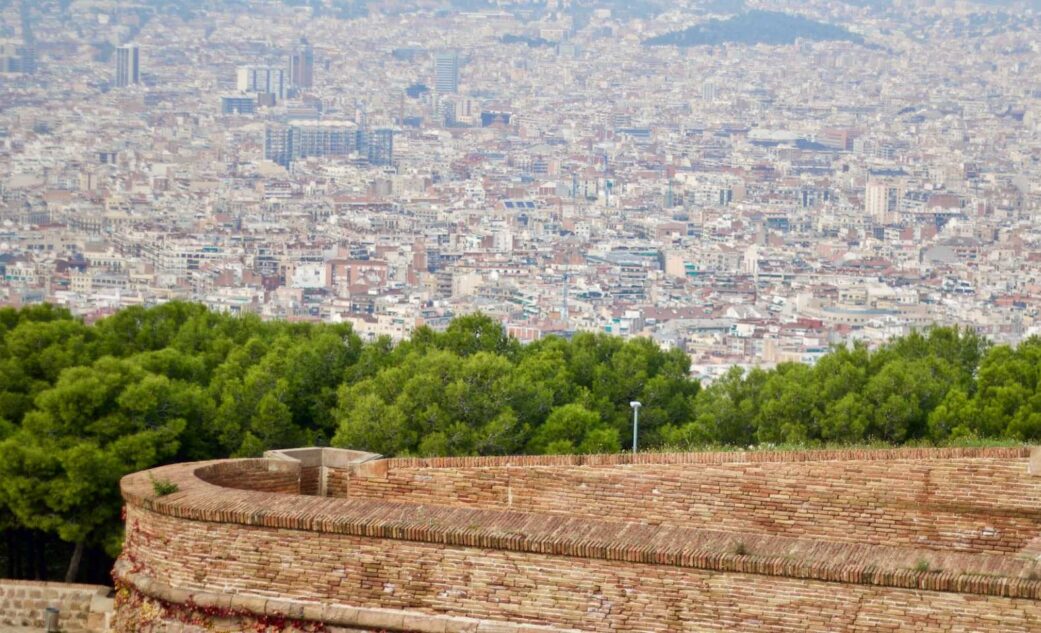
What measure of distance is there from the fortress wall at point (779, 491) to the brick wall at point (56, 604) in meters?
1.84

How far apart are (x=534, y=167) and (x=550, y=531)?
11244 cm

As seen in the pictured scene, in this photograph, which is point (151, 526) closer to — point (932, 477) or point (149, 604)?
point (149, 604)

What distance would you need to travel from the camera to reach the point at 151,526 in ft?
16.1

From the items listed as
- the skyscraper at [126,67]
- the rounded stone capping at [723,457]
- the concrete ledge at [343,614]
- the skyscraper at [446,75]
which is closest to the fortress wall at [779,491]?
the rounded stone capping at [723,457]

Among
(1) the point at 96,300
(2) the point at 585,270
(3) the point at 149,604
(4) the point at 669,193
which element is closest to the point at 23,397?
(3) the point at 149,604

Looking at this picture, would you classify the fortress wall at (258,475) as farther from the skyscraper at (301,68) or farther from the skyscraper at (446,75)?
the skyscraper at (446,75)

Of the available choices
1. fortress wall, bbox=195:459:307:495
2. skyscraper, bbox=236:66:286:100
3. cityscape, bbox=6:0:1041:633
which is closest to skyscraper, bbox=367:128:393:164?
cityscape, bbox=6:0:1041:633

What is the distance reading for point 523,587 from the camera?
4.47m

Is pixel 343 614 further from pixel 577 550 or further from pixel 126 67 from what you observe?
pixel 126 67

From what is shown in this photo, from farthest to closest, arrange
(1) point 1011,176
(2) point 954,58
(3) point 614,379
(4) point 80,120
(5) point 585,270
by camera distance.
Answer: (2) point 954,58
(4) point 80,120
(1) point 1011,176
(5) point 585,270
(3) point 614,379

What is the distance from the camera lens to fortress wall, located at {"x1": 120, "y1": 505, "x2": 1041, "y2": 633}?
4.11 m

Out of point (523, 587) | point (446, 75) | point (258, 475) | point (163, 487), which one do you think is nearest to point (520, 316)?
point (446, 75)

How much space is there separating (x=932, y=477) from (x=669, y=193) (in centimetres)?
10542

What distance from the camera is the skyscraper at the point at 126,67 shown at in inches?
4820
